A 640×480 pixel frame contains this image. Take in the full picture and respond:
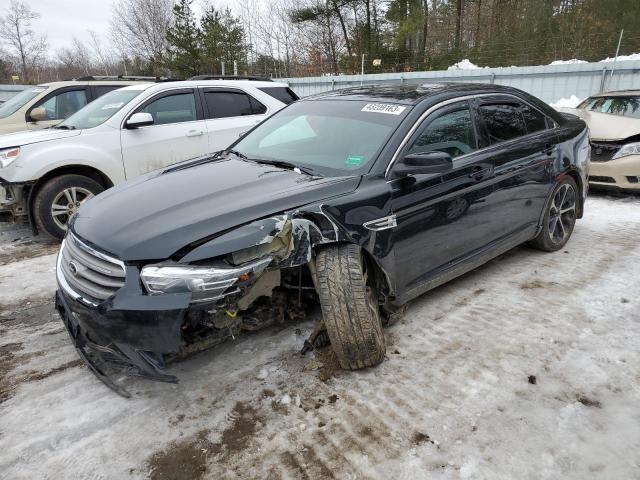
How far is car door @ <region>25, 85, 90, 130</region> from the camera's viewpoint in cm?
736

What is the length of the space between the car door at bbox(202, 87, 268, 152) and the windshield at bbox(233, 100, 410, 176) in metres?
2.45

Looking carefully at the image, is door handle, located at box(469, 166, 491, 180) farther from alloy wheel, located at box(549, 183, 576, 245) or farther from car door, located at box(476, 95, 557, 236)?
alloy wheel, located at box(549, 183, 576, 245)

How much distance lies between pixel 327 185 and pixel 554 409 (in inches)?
70.2

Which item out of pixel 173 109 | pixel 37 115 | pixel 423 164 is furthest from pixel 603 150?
pixel 37 115

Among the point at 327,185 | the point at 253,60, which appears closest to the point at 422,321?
the point at 327,185

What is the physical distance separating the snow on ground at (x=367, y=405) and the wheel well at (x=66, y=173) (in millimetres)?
1877

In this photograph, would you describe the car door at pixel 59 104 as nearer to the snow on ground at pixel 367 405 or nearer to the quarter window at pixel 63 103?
the quarter window at pixel 63 103

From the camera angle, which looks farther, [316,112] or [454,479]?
[316,112]

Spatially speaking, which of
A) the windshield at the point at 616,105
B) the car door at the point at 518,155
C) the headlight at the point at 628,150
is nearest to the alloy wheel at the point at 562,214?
the car door at the point at 518,155

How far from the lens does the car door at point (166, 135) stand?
565 centimetres

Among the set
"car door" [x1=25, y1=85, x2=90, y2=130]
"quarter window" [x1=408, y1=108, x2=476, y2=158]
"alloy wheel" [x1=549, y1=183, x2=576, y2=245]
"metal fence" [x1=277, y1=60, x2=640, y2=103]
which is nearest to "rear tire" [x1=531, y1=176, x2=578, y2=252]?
"alloy wheel" [x1=549, y1=183, x2=576, y2=245]

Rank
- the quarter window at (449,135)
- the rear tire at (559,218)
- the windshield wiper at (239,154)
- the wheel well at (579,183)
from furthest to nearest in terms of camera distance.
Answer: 1. the wheel well at (579,183)
2. the rear tire at (559,218)
3. the windshield wiper at (239,154)
4. the quarter window at (449,135)

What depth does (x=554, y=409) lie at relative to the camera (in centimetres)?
245

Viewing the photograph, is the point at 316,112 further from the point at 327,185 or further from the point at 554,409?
the point at 554,409
